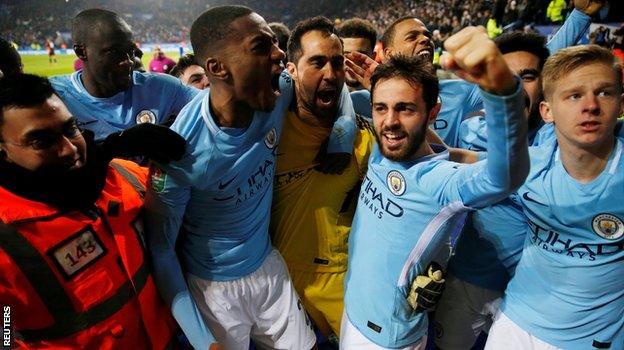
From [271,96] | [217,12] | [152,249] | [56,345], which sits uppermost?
[217,12]

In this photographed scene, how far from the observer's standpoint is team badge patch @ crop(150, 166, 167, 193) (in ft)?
6.04

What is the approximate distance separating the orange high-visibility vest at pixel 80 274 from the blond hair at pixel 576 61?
1.86 meters

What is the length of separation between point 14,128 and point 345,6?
1365 inches

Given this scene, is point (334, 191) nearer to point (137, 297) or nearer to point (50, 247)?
point (137, 297)

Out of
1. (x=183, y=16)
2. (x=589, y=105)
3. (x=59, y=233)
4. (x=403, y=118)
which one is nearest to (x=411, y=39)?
(x=403, y=118)

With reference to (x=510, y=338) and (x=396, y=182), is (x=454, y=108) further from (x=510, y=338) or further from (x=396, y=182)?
(x=510, y=338)

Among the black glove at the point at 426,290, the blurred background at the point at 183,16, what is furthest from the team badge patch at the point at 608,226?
the blurred background at the point at 183,16

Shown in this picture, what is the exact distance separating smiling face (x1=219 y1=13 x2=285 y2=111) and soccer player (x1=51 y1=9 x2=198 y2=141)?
49.9 inches

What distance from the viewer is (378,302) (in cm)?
196

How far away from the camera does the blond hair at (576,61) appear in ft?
5.67

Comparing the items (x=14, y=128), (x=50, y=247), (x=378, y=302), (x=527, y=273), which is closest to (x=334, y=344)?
(x=378, y=302)

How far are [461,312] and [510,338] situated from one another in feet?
1.49

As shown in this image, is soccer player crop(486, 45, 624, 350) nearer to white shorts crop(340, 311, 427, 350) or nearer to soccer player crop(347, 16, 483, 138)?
white shorts crop(340, 311, 427, 350)

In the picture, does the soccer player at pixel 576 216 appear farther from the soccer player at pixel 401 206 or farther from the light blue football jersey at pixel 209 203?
the light blue football jersey at pixel 209 203
